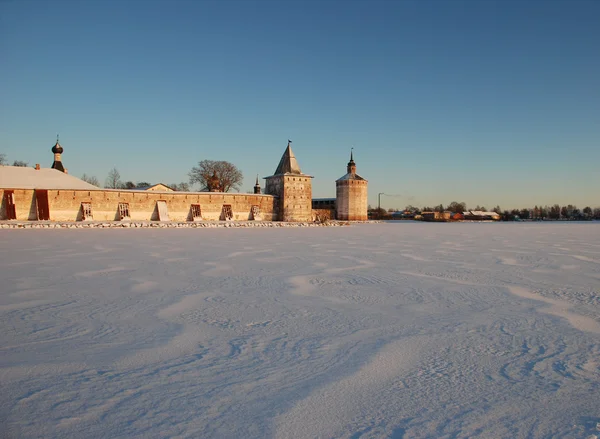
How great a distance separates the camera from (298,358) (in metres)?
2.54

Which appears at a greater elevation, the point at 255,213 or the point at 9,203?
the point at 9,203

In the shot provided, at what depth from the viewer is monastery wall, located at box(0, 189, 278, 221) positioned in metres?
23.5

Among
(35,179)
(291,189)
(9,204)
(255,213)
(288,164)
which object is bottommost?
(255,213)

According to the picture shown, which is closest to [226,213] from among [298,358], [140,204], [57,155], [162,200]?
[162,200]

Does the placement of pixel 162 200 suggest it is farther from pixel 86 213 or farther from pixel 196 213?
pixel 86 213

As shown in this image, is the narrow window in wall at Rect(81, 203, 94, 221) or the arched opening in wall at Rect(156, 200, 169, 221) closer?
the narrow window in wall at Rect(81, 203, 94, 221)

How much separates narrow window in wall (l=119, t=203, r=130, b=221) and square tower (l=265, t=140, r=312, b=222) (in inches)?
476

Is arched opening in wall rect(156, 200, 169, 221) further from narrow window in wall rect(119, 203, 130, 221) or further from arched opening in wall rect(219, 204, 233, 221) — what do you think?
arched opening in wall rect(219, 204, 233, 221)

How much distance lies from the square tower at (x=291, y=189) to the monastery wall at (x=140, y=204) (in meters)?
0.99

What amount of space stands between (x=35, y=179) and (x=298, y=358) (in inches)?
1100

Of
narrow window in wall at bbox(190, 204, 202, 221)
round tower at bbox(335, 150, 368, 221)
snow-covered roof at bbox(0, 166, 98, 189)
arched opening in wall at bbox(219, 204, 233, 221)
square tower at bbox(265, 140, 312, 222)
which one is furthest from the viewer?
round tower at bbox(335, 150, 368, 221)

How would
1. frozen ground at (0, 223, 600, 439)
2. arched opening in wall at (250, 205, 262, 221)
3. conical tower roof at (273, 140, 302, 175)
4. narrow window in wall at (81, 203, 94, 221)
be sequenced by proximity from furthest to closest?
conical tower roof at (273, 140, 302, 175)
arched opening in wall at (250, 205, 262, 221)
narrow window in wall at (81, 203, 94, 221)
frozen ground at (0, 223, 600, 439)

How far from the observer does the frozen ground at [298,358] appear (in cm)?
181

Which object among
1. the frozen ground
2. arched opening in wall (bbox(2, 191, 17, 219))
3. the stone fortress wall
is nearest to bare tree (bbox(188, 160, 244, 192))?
the stone fortress wall
